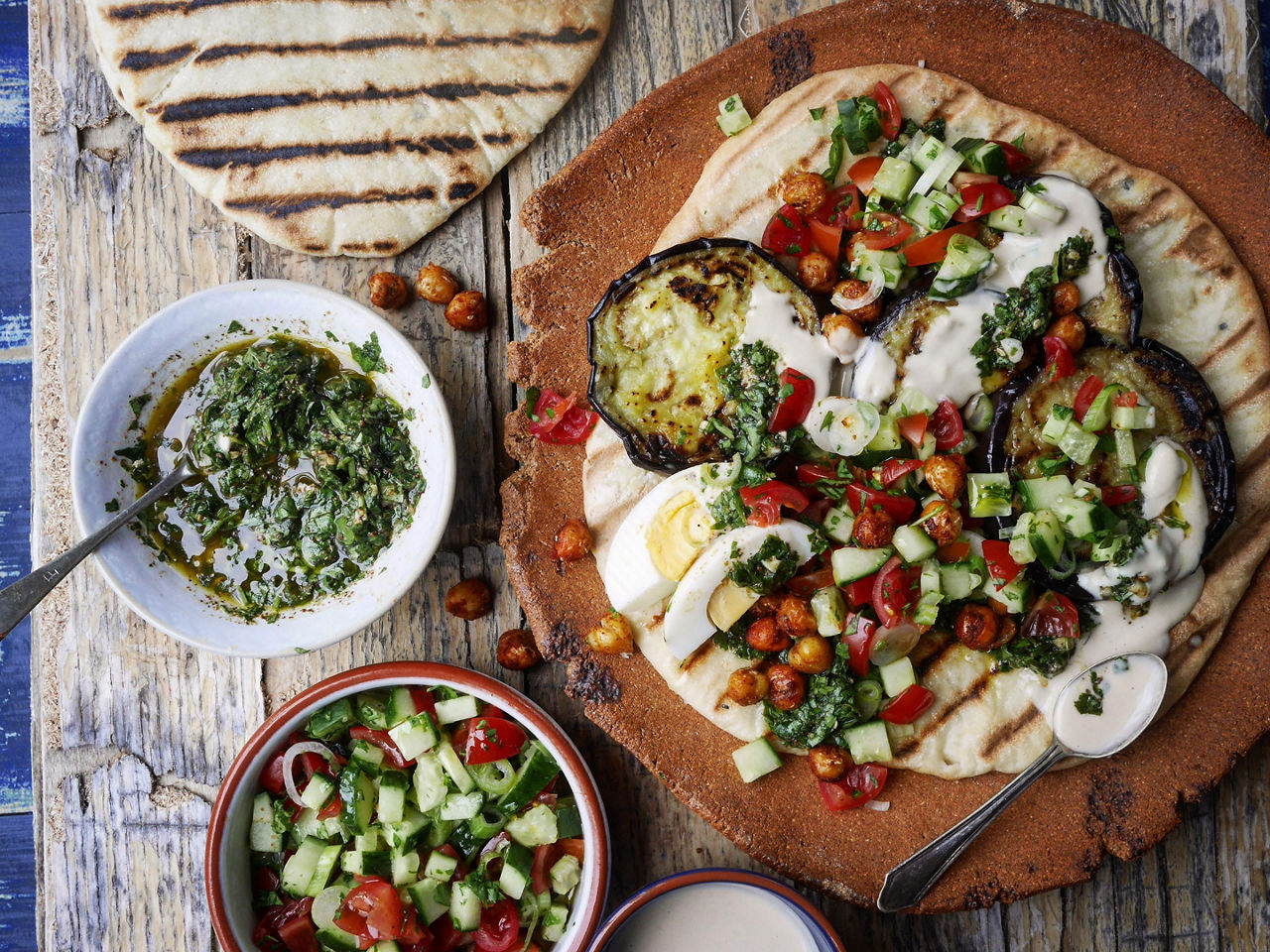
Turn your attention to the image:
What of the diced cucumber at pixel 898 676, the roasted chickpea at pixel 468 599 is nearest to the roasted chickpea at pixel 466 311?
Answer: the roasted chickpea at pixel 468 599

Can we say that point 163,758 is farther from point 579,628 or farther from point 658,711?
point 658,711

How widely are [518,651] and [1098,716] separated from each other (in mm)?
2082

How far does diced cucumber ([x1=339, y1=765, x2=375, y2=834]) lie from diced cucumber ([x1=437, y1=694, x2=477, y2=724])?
0.39 meters

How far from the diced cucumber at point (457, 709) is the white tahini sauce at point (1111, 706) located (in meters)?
2.07

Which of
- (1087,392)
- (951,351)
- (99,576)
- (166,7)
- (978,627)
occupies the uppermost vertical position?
(166,7)

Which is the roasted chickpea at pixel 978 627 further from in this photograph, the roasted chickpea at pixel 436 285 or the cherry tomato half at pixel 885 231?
the roasted chickpea at pixel 436 285

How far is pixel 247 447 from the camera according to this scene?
3.28 m

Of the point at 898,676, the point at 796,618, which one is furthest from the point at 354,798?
the point at 898,676

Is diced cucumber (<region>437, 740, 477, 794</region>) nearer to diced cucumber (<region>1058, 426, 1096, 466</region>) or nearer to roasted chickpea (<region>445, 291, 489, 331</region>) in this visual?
roasted chickpea (<region>445, 291, 489, 331</region>)

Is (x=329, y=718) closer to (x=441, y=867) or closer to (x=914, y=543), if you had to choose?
(x=441, y=867)

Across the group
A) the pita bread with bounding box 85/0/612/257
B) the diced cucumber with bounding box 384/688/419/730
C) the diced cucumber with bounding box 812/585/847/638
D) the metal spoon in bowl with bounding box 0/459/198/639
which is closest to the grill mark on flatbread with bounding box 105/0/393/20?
the pita bread with bounding box 85/0/612/257

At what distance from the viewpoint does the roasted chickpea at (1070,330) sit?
2869mm

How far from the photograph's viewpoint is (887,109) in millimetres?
3096

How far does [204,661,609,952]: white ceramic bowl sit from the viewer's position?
10.3ft
